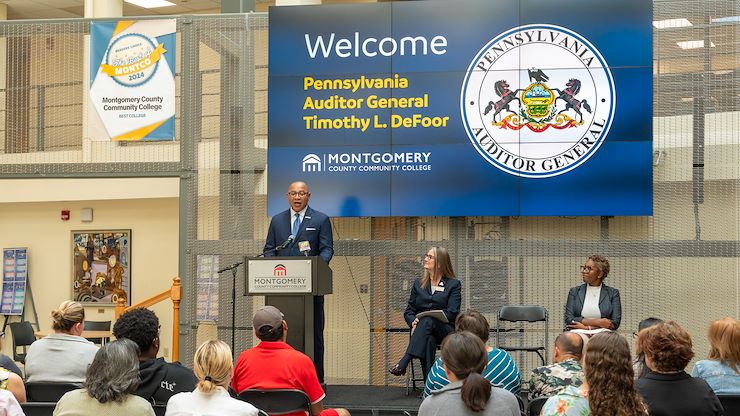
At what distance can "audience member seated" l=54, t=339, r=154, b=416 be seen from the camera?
3.80m

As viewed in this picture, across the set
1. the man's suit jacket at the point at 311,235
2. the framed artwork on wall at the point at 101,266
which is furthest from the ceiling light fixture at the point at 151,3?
the man's suit jacket at the point at 311,235

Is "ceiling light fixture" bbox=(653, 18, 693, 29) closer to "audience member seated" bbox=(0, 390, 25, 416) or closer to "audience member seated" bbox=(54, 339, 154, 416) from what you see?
"audience member seated" bbox=(54, 339, 154, 416)

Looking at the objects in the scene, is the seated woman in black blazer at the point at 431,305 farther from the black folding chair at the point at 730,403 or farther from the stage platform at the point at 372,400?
the black folding chair at the point at 730,403

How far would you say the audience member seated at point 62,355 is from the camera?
5.00 m

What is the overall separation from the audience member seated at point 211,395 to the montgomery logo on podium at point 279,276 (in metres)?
3.08

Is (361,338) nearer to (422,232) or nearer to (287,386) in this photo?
(422,232)

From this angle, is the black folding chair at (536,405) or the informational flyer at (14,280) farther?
the informational flyer at (14,280)

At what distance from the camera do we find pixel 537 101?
26.2ft

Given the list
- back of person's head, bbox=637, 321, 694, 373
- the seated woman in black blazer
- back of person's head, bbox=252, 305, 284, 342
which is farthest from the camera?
the seated woman in black blazer

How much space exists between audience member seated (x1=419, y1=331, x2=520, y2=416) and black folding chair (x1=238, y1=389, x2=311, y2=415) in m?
0.98

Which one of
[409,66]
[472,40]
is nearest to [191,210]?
[409,66]

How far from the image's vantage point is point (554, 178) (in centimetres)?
791

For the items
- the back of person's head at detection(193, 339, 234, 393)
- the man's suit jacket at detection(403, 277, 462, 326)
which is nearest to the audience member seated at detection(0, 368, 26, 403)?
the back of person's head at detection(193, 339, 234, 393)

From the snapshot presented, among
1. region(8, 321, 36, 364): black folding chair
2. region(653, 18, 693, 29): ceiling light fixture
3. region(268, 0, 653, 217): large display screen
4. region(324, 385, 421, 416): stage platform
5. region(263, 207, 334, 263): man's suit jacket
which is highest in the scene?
region(653, 18, 693, 29): ceiling light fixture
